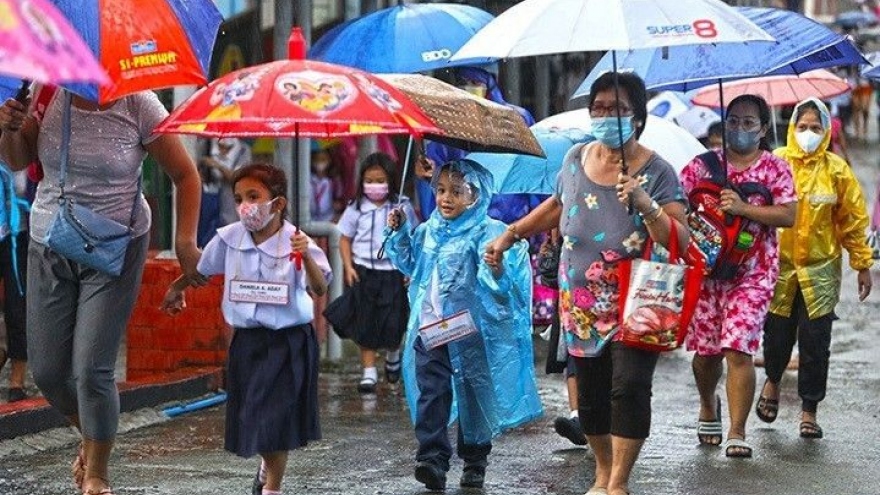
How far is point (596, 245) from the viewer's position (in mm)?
7836

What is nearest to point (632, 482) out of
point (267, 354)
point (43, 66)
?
point (267, 354)

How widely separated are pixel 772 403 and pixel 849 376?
2.74 metres

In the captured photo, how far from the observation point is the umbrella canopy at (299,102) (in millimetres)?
6879

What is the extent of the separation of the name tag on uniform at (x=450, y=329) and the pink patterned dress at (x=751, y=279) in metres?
1.37

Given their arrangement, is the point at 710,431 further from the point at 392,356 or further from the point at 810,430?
the point at 392,356

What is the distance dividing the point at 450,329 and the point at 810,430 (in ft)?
8.34

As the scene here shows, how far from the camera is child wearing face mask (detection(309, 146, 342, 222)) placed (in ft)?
57.6

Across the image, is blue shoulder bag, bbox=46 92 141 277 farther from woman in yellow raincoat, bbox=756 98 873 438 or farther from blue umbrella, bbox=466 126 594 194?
woman in yellow raincoat, bbox=756 98 873 438

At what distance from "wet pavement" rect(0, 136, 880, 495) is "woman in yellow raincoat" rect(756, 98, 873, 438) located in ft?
1.31

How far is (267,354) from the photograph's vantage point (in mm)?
7777

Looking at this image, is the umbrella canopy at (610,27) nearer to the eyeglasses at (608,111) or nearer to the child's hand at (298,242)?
the eyeglasses at (608,111)

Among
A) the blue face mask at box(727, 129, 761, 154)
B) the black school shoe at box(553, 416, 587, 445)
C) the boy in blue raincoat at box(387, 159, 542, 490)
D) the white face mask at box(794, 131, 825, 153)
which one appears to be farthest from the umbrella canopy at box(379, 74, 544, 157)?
the white face mask at box(794, 131, 825, 153)

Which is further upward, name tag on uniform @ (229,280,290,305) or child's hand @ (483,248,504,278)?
child's hand @ (483,248,504,278)

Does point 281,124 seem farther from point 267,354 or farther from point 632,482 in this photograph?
point 632,482
